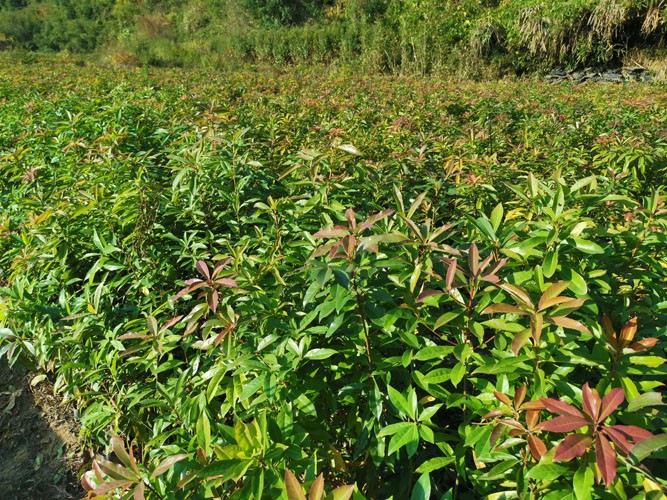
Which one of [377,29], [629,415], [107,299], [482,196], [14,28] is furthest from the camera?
[14,28]

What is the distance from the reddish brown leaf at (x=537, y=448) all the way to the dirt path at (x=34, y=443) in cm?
179

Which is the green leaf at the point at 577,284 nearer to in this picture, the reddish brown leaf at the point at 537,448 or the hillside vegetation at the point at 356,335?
the hillside vegetation at the point at 356,335

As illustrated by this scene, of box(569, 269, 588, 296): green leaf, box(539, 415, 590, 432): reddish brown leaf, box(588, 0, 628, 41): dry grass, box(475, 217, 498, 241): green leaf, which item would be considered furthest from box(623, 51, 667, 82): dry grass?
box(539, 415, 590, 432): reddish brown leaf

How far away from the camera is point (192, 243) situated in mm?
1580

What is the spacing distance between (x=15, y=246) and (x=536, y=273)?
2.13 m

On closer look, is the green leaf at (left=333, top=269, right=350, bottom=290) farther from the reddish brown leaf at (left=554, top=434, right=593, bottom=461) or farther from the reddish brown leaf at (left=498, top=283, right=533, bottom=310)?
the reddish brown leaf at (left=554, top=434, right=593, bottom=461)

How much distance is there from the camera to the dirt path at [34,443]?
5.85 feet

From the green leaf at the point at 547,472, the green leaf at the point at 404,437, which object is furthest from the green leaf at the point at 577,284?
the green leaf at the point at 404,437

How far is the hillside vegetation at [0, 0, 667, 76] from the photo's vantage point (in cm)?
979

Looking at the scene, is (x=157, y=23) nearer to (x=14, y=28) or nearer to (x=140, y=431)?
(x=14, y=28)

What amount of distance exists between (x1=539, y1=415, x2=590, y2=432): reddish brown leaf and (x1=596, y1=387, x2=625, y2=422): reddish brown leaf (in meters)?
0.02

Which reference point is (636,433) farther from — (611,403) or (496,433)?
(496,433)

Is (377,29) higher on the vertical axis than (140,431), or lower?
higher

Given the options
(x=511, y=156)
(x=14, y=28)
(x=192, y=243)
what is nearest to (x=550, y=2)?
(x=511, y=156)
